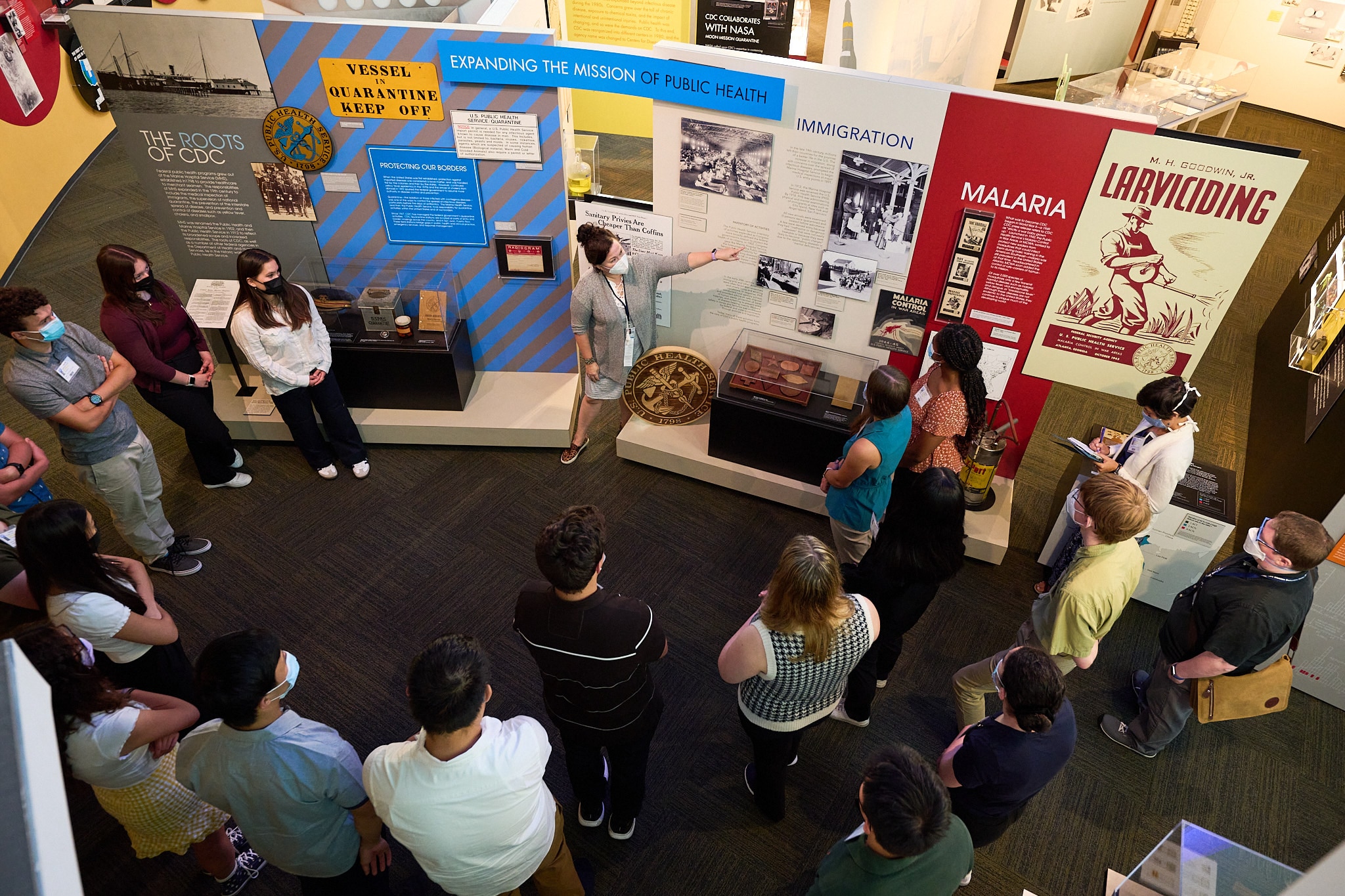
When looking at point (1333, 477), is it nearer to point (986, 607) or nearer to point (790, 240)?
point (986, 607)

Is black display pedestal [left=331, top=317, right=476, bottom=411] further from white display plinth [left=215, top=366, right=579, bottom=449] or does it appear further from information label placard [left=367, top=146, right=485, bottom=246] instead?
information label placard [left=367, top=146, right=485, bottom=246]

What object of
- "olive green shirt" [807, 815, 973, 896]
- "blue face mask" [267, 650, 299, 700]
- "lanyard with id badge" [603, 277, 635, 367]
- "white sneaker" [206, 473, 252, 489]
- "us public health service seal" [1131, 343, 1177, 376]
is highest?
"blue face mask" [267, 650, 299, 700]

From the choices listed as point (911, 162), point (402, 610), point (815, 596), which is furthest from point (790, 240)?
point (402, 610)

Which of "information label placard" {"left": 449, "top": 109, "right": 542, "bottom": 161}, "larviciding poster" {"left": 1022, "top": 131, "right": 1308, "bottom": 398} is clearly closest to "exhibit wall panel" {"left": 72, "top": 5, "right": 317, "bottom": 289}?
"information label placard" {"left": 449, "top": 109, "right": 542, "bottom": 161}

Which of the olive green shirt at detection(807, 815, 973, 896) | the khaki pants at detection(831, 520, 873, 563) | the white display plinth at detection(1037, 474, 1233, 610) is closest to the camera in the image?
the olive green shirt at detection(807, 815, 973, 896)

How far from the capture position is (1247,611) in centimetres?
277

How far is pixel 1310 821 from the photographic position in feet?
10.6

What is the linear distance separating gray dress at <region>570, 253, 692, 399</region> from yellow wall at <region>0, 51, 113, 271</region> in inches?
199

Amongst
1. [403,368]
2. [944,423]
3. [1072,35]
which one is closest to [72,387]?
[403,368]

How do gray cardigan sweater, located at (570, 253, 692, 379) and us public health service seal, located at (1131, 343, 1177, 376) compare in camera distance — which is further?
gray cardigan sweater, located at (570, 253, 692, 379)

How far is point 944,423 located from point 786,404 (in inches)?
41.0

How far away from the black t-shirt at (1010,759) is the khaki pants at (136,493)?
12.4ft

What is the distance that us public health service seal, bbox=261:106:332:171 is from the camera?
425 centimetres

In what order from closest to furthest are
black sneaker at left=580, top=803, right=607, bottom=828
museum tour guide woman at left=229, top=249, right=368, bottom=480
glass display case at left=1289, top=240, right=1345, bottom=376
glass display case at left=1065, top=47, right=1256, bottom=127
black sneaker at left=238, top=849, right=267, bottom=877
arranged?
black sneaker at left=238, top=849, right=267, bottom=877 → black sneaker at left=580, top=803, right=607, bottom=828 → museum tour guide woman at left=229, top=249, right=368, bottom=480 → glass display case at left=1289, top=240, right=1345, bottom=376 → glass display case at left=1065, top=47, right=1256, bottom=127
